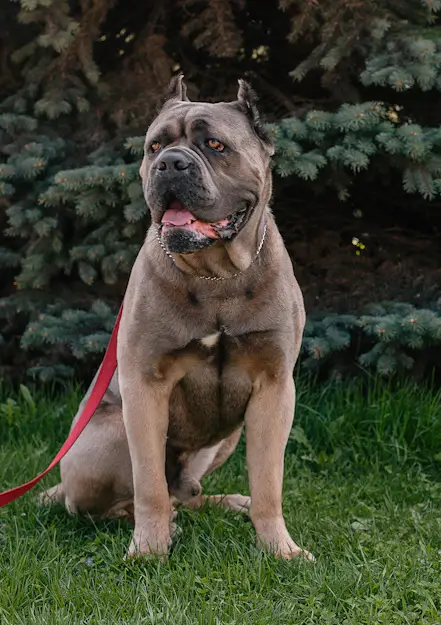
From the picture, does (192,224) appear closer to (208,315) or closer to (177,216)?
(177,216)

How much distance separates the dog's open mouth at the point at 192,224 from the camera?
293 cm

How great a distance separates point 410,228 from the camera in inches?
211

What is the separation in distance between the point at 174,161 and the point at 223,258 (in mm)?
427

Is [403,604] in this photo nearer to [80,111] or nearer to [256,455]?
[256,455]

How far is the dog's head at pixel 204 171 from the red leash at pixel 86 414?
67 cm

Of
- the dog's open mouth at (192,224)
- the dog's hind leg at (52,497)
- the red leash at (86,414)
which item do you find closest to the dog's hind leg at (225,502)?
the dog's hind leg at (52,497)

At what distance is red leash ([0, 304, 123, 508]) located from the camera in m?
3.31

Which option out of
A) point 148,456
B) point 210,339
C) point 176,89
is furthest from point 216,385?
point 176,89

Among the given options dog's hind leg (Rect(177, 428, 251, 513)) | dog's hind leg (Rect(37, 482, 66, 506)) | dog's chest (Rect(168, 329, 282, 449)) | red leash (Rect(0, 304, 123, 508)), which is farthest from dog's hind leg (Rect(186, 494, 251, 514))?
red leash (Rect(0, 304, 123, 508))

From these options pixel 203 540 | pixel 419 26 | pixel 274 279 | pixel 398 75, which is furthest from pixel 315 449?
pixel 419 26

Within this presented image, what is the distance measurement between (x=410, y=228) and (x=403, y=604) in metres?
3.00

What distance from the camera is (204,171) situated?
290 centimetres

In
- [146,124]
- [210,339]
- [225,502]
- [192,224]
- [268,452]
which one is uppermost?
[192,224]

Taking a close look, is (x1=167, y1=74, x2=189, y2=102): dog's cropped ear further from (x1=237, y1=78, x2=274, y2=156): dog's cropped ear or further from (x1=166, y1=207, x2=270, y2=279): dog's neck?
(x1=166, y1=207, x2=270, y2=279): dog's neck
